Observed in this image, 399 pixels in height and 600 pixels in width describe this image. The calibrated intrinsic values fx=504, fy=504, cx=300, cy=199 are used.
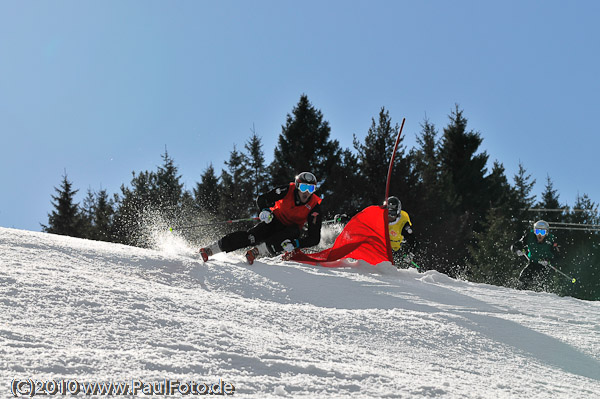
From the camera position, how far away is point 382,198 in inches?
922

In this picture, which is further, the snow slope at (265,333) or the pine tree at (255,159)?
the pine tree at (255,159)

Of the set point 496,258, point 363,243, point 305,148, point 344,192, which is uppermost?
point 305,148

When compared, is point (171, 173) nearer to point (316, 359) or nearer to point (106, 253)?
point (106, 253)

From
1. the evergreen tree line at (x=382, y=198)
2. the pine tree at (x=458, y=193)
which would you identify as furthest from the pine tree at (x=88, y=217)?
the pine tree at (x=458, y=193)

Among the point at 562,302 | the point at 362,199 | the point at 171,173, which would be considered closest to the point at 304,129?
the point at 362,199

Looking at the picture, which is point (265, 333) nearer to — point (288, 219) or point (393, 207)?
point (288, 219)

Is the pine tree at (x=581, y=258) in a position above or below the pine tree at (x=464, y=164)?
below

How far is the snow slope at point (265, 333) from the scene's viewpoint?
208 cm

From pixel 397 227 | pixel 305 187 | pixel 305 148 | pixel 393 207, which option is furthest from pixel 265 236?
pixel 305 148

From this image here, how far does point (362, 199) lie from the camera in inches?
951

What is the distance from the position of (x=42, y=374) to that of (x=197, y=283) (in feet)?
8.44

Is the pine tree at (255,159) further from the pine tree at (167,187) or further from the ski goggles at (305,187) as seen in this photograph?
the ski goggles at (305,187)

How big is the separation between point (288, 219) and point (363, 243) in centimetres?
158

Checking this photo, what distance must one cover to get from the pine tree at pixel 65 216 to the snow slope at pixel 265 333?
96.0 feet
